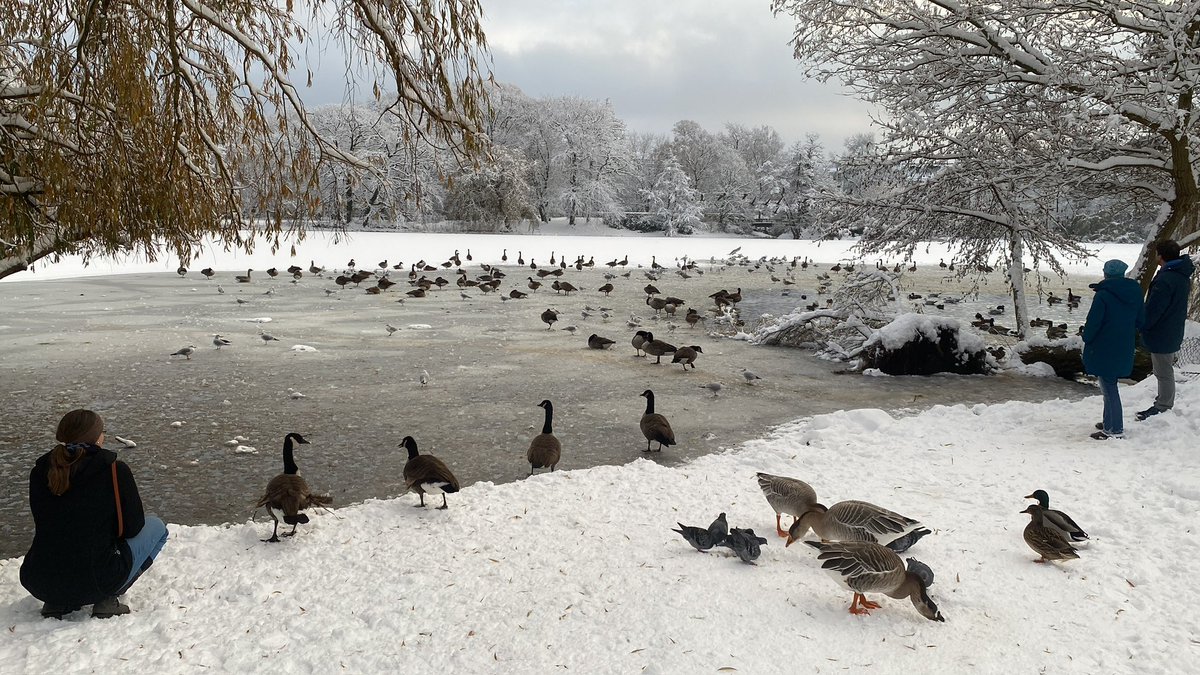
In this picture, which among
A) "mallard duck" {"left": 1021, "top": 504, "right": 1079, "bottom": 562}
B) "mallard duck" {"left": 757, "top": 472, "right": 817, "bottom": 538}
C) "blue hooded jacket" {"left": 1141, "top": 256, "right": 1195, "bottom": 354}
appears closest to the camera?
"mallard duck" {"left": 1021, "top": 504, "right": 1079, "bottom": 562}

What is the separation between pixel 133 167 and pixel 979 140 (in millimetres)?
13207

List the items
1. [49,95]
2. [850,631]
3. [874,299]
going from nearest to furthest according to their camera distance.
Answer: [850,631], [49,95], [874,299]

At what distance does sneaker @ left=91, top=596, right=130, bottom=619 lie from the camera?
13.9 ft

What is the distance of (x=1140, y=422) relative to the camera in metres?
7.95

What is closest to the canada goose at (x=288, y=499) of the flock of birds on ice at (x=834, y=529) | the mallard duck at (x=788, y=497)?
the flock of birds on ice at (x=834, y=529)

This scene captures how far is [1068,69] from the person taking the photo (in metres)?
11.5

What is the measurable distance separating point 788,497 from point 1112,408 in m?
4.59

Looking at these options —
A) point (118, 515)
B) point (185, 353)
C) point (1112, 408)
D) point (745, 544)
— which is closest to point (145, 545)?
point (118, 515)

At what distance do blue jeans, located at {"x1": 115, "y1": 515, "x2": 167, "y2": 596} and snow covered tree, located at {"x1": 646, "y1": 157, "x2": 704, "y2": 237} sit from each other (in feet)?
239

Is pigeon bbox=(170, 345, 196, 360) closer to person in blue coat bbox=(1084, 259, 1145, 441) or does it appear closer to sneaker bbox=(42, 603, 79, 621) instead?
sneaker bbox=(42, 603, 79, 621)

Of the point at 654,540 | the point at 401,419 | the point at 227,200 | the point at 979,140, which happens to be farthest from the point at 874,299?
the point at 227,200

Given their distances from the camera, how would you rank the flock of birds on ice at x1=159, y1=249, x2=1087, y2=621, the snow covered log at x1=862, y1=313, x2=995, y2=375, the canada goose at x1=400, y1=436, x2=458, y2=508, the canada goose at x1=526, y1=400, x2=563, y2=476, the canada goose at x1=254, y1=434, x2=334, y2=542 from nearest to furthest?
the flock of birds on ice at x1=159, y1=249, x2=1087, y2=621 → the canada goose at x1=254, y1=434, x2=334, y2=542 → the canada goose at x1=400, y1=436, x2=458, y2=508 → the canada goose at x1=526, y1=400, x2=563, y2=476 → the snow covered log at x1=862, y1=313, x2=995, y2=375

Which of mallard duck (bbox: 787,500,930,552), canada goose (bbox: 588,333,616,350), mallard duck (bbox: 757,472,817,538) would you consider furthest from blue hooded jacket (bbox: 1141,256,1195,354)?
canada goose (bbox: 588,333,616,350)

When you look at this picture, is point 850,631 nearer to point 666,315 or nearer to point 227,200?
point 227,200
